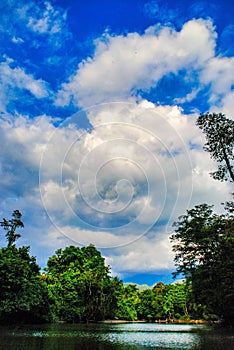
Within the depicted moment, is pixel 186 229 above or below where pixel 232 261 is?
above

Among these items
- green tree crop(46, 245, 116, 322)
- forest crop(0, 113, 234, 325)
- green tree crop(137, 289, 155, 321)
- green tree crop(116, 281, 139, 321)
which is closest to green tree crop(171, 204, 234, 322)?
forest crop(0, 113, 234, 325)

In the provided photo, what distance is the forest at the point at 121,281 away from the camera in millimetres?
29703

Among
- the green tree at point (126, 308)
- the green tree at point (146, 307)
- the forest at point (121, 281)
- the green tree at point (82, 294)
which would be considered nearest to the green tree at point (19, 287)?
the forest at point (121, 281)

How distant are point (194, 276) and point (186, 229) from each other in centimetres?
529

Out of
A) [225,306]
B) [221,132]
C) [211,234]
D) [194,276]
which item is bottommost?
[225,306]

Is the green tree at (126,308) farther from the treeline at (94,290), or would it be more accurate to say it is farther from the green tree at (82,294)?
the green tree at (82,294)

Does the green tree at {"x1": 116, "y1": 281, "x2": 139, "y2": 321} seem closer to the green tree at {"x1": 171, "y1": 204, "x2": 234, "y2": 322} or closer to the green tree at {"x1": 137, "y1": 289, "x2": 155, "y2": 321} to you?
the green tree at {"x1": 137, "y1": 289, "x2": 155, "y2": 321}

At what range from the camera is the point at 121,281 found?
233 feet

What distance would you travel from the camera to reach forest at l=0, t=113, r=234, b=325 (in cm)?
2970

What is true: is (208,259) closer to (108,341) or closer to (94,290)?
(108,341)

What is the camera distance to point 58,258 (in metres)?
75.9

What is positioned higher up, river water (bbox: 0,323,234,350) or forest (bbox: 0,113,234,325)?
forest (bbox: 0,113,234,325)

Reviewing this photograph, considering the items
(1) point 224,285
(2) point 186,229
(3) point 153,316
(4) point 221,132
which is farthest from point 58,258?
(4) point 221,132

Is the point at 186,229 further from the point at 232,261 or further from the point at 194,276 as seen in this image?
the point at 232,261
